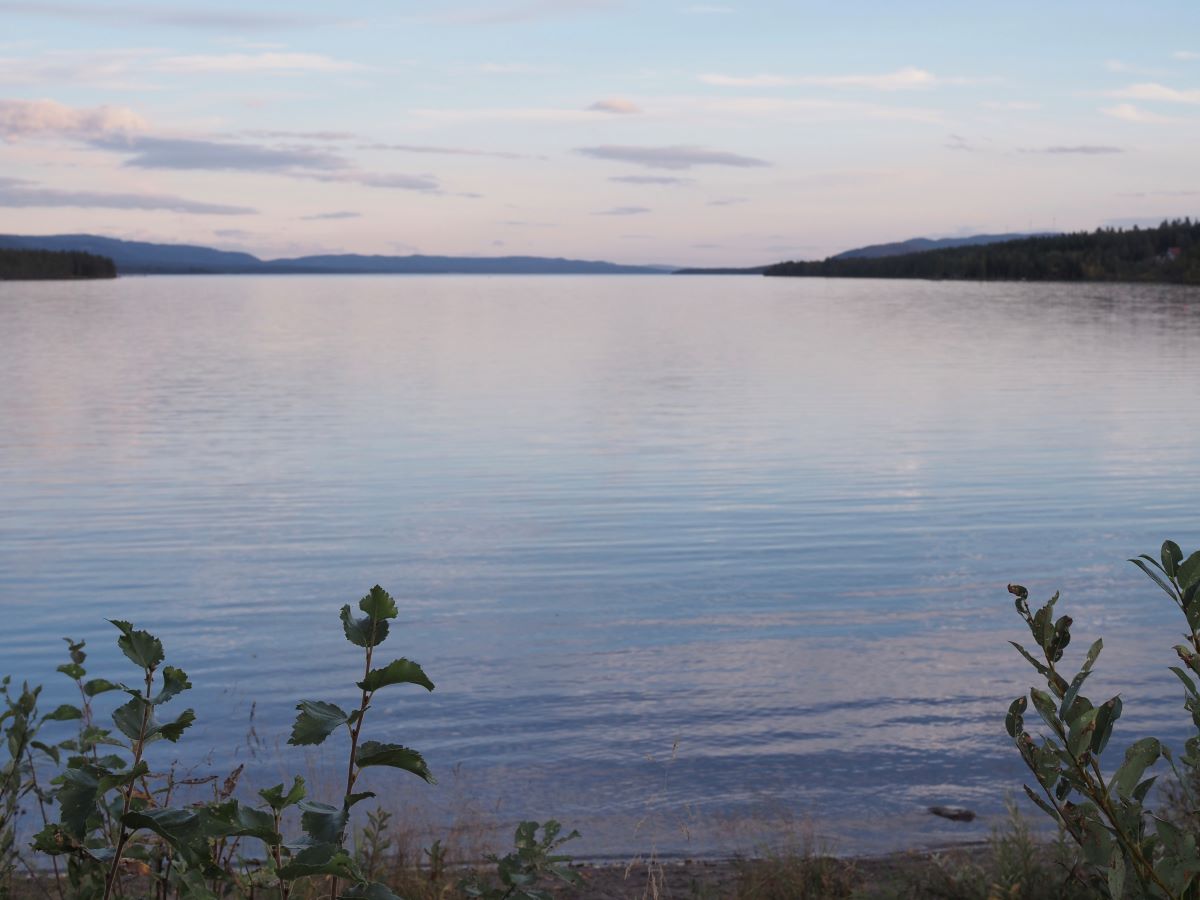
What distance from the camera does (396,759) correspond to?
2.46m

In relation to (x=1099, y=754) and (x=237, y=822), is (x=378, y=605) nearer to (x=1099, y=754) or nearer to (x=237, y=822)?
(x=237, y=822)

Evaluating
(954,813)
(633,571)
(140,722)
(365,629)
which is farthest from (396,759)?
(633,571)

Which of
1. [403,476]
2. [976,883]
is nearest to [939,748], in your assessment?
[976,883]

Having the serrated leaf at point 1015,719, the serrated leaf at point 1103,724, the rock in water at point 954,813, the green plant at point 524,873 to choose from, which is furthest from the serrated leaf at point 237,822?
the rock in water at point 954,813

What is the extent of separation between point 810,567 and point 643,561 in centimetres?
220

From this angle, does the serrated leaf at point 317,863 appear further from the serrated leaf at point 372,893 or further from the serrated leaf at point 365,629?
the serrated leaf at point 365,629

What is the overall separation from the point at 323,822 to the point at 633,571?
13403 millimetres

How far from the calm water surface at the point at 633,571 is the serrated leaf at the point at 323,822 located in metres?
5.84

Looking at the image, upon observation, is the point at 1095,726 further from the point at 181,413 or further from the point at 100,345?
the point at 100,345

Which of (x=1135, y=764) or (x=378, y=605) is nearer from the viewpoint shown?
(x=378, y=605)

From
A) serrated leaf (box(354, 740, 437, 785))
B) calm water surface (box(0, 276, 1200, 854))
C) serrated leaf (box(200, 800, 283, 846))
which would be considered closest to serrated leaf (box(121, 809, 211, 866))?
serrated leaf (box(200, 800, 283, 846))

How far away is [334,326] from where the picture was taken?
94188 mm

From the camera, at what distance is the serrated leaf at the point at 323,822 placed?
98.4 inches

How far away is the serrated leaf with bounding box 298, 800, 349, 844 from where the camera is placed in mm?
2500
